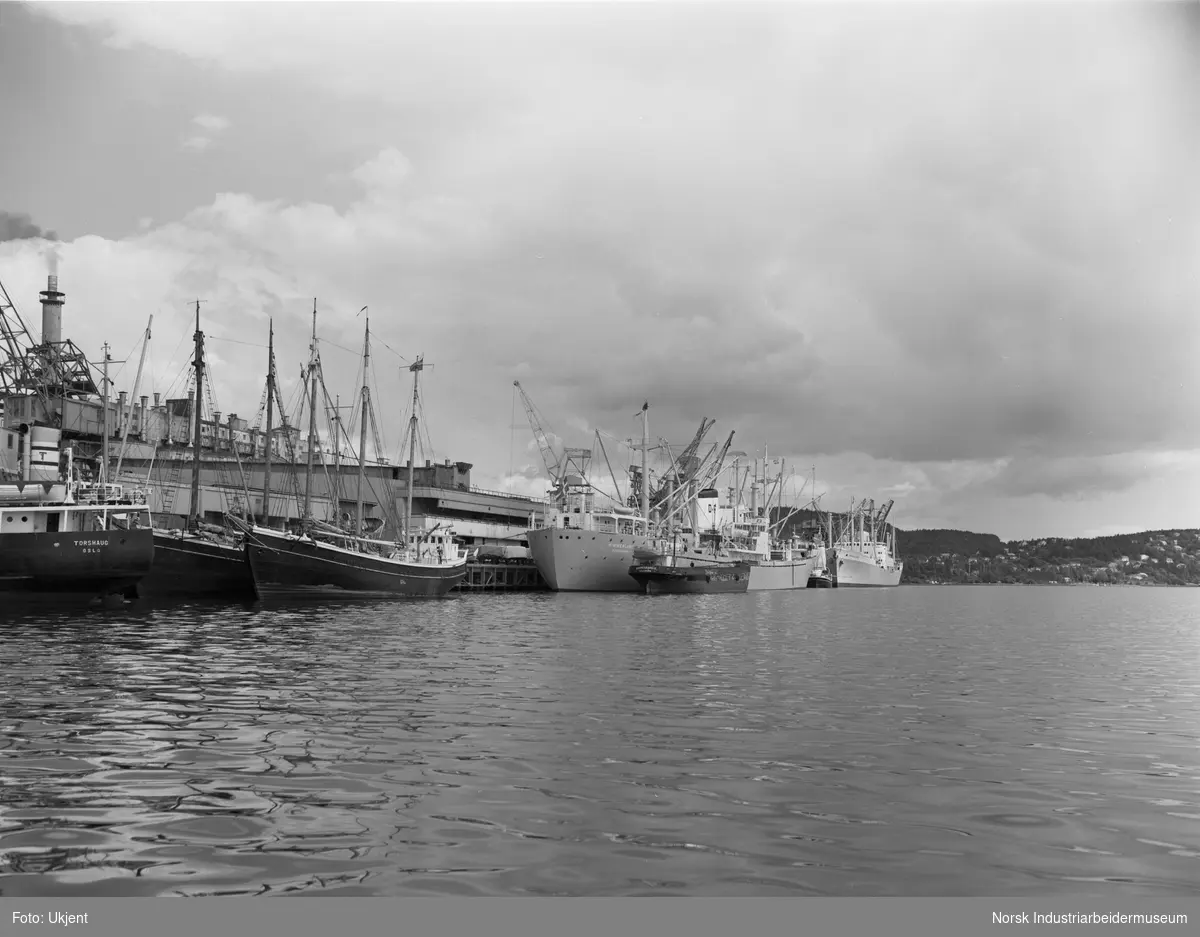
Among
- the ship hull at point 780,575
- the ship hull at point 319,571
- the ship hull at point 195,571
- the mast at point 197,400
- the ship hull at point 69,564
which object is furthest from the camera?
the ship hull at point 780,575

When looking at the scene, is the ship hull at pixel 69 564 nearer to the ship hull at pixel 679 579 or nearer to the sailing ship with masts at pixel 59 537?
the sailing ship with masts at pixel 59 537

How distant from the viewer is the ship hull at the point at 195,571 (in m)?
67.3

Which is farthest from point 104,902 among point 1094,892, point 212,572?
point 212,572

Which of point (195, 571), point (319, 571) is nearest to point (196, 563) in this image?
point (195, 571)

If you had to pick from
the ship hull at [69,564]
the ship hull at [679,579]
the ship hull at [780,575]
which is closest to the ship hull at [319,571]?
the ship hull at [69,564]

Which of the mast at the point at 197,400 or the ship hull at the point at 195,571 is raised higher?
the mast at the point at 197,400

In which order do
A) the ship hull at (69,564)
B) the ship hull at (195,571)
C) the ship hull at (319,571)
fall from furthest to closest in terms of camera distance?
the ship hull at (195,571), the ship hull at (319,571), the ship hull at (69,564)

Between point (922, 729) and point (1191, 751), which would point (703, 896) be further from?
point (1191, 751)

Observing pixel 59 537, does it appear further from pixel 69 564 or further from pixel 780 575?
pixel 780 575

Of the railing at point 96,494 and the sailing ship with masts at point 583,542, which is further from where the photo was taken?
the sailing ship with masts at point 583,542

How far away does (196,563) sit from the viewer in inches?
2741

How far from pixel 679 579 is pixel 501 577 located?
23928mm

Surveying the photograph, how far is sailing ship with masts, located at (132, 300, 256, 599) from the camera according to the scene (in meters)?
67.5

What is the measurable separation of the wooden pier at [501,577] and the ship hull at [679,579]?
1417cm
